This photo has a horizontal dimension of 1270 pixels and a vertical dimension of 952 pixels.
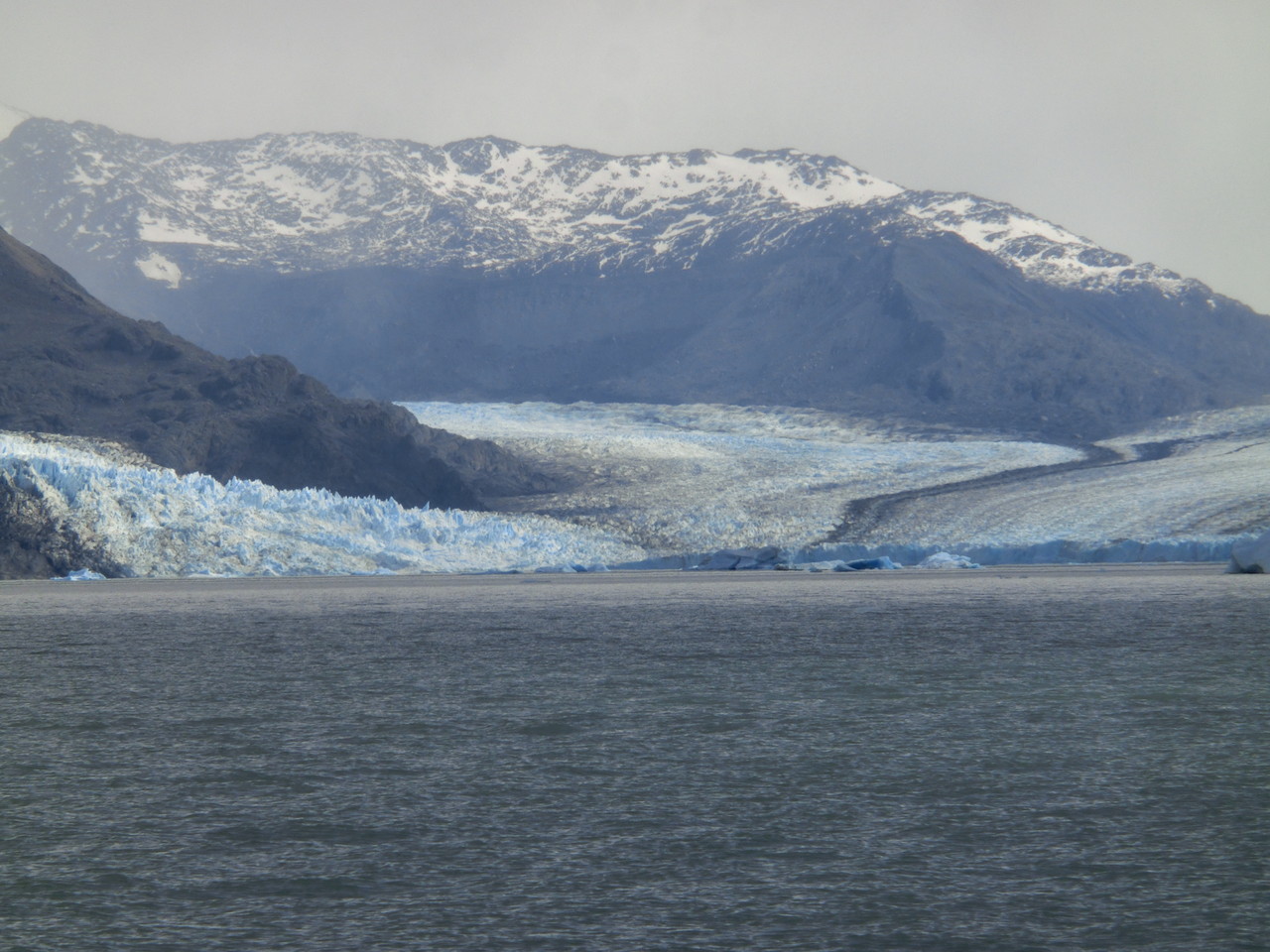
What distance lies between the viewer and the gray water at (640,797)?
6062 millimetres

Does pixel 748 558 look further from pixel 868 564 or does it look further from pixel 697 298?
pixel 697 298

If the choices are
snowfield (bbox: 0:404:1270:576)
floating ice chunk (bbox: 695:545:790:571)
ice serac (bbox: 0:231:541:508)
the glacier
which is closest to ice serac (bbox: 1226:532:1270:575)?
snowfield (bbox: 0:404:1270:576)

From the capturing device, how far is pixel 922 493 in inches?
2392

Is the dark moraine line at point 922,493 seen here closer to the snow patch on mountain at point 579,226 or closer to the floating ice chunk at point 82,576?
the floating ice chunk at point 82,576

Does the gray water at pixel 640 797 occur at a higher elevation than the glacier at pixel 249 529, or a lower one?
lower

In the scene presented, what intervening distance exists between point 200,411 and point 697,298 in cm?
9546

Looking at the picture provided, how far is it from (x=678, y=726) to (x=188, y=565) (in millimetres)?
38556

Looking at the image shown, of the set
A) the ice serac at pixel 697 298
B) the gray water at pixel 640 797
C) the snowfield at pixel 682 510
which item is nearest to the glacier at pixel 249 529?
the snowfield at pixel 682 510

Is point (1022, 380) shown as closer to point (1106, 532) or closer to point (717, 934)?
point (1106, 532)

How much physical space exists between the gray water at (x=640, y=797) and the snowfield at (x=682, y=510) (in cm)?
2852

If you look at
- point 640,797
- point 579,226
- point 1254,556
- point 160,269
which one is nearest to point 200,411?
point 1254,556

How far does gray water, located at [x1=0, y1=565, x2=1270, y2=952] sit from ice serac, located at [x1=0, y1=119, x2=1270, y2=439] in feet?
308

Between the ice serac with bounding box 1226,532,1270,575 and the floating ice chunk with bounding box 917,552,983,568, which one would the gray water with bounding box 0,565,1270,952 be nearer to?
the ice serac with bounding box 1226,532,1270,575

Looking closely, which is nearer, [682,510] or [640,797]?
[640,797]
